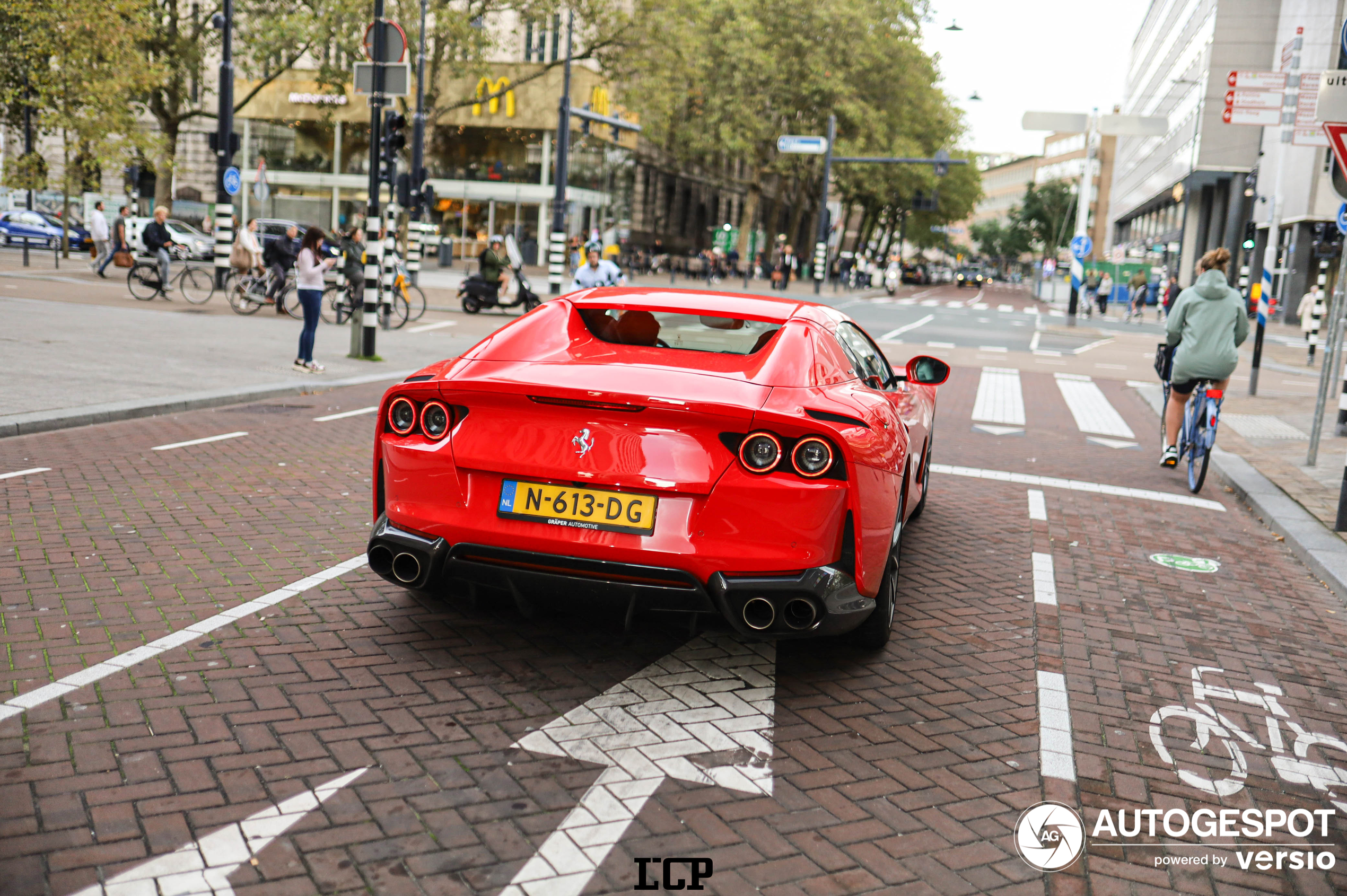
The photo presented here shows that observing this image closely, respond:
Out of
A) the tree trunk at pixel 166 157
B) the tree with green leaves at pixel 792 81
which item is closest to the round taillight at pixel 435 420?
the tree trunk at pixel 166 157

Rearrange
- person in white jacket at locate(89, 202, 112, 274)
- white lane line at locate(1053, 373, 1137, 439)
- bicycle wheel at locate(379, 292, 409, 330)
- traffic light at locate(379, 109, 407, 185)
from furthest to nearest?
1. person in white jacket at locate(89, 202, 112, 274)
2. bicycle wheel at locate(379, 292, 409, 330)
3. traffic light at locate(379, 109, 407, 185)
4. white lane line at locate(1053, 373, 1137, 439)

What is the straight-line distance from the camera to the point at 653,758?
12.0ft

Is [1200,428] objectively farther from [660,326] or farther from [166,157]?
[166,157]

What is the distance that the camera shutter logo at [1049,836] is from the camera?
128 inches

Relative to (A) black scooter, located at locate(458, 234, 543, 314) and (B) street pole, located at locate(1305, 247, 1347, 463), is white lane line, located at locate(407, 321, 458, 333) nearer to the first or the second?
(A) black scooter, located at locate(458, 234, 543, 314)

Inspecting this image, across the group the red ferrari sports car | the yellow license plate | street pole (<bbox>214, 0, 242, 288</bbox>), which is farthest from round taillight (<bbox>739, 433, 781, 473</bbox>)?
street pole (<bbox>214, 0, 242, 288</bbox>)

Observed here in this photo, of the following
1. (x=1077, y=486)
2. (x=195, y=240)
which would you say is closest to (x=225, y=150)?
(x=195, y=240)

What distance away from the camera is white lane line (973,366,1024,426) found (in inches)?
537

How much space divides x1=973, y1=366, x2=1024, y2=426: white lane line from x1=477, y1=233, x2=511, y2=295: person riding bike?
10006 millimetres

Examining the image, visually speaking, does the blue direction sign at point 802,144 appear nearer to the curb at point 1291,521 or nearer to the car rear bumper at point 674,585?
the curb at point 1291,521

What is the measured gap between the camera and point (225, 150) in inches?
894

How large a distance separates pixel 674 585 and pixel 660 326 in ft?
Answer: 5.39

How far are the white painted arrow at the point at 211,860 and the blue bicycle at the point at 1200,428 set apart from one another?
25.9 feet

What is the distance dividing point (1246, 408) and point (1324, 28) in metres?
34.0
